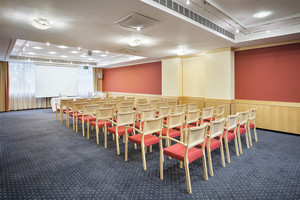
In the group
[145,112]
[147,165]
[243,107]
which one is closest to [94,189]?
[147,165]

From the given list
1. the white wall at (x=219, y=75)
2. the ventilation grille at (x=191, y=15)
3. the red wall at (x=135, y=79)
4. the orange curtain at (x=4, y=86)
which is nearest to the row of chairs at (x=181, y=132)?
the white wall at (x=219, y=75)

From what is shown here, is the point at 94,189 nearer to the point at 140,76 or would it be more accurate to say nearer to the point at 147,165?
the point at 147,165

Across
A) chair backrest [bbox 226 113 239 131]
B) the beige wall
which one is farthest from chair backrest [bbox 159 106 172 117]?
the beige wall

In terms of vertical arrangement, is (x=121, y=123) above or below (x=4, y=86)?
below

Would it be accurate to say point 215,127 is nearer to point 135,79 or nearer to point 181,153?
point 181,153

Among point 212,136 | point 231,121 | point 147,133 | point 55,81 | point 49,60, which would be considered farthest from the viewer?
point 55,81

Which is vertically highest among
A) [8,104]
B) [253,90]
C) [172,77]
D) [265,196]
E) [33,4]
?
[33,4]

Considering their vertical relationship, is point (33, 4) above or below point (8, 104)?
above

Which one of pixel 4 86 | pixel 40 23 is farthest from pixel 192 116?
pixel 4 86

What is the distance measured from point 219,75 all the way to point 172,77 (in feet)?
8.63

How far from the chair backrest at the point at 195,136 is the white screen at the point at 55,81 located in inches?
495

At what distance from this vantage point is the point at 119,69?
13953mm

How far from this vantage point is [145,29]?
15.6 ft

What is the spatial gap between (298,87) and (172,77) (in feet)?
17.0
